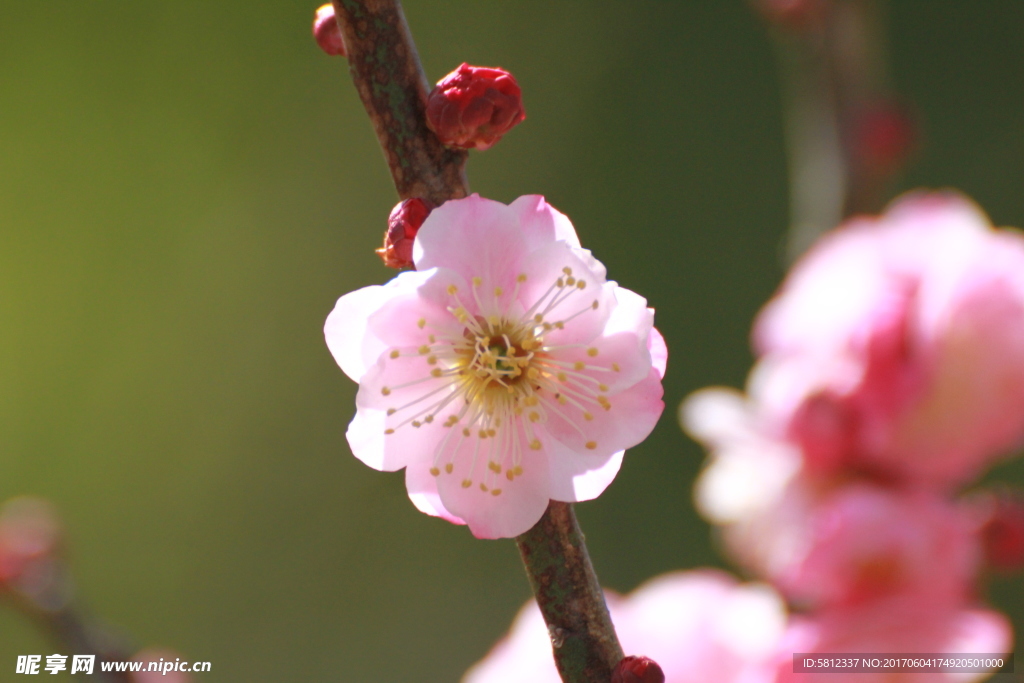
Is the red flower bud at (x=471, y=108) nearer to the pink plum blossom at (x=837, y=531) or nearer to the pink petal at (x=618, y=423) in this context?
the pink petal at (x=618, y=423)

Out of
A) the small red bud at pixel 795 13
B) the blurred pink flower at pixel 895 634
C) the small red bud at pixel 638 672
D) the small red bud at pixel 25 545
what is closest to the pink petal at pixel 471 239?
the small red bud at pixel 638 672

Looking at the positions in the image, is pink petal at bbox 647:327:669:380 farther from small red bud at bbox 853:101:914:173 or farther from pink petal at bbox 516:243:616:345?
small red bud at bbox 853:101:914:173

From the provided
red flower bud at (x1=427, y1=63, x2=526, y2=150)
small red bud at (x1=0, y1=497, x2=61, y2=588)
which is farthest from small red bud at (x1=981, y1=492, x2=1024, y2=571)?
small red bud at (x1=0, y1=497, x2=61, y2=588)

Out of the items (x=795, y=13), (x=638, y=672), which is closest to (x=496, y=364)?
(x=638, y=672)

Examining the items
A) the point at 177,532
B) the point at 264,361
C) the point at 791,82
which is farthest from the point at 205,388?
the point at 791,82

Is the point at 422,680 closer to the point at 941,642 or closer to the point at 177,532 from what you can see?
the point at 177,532

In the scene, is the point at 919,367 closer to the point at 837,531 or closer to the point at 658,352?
the point at 837,531
